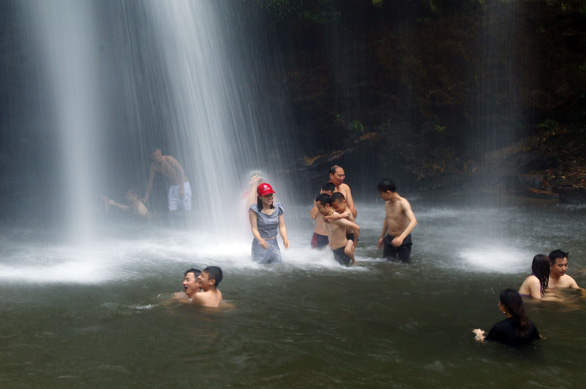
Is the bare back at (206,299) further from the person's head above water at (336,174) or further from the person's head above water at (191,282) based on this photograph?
the person's head above water at (336,174)

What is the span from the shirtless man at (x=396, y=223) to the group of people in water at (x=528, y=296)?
200 cm

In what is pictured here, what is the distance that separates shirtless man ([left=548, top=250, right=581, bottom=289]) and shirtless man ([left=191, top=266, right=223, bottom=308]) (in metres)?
3.90

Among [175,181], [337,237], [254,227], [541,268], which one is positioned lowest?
[541,268]

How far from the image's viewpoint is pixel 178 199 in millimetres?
15023

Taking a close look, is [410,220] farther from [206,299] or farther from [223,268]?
[206,299]

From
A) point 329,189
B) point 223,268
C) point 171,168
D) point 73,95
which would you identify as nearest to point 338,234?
point 329,189

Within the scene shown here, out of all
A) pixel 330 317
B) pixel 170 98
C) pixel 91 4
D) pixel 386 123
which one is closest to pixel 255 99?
pixel 170 98

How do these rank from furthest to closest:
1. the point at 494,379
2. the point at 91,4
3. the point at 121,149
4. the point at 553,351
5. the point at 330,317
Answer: the point at 121,149 → the point at 91,4 → the point at 330,317 → the point at 553,351 → the point at 494,379

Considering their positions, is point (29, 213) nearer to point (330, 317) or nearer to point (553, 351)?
point (330, 317)

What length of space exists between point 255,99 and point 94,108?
493 cm

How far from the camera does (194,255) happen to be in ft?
32.6

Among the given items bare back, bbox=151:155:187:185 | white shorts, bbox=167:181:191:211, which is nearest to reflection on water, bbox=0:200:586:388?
white shorts, bbox=167:181:191:211

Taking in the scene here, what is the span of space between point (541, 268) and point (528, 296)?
14.4 inches

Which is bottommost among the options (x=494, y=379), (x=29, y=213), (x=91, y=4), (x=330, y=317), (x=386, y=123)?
(x=494, y=379)
